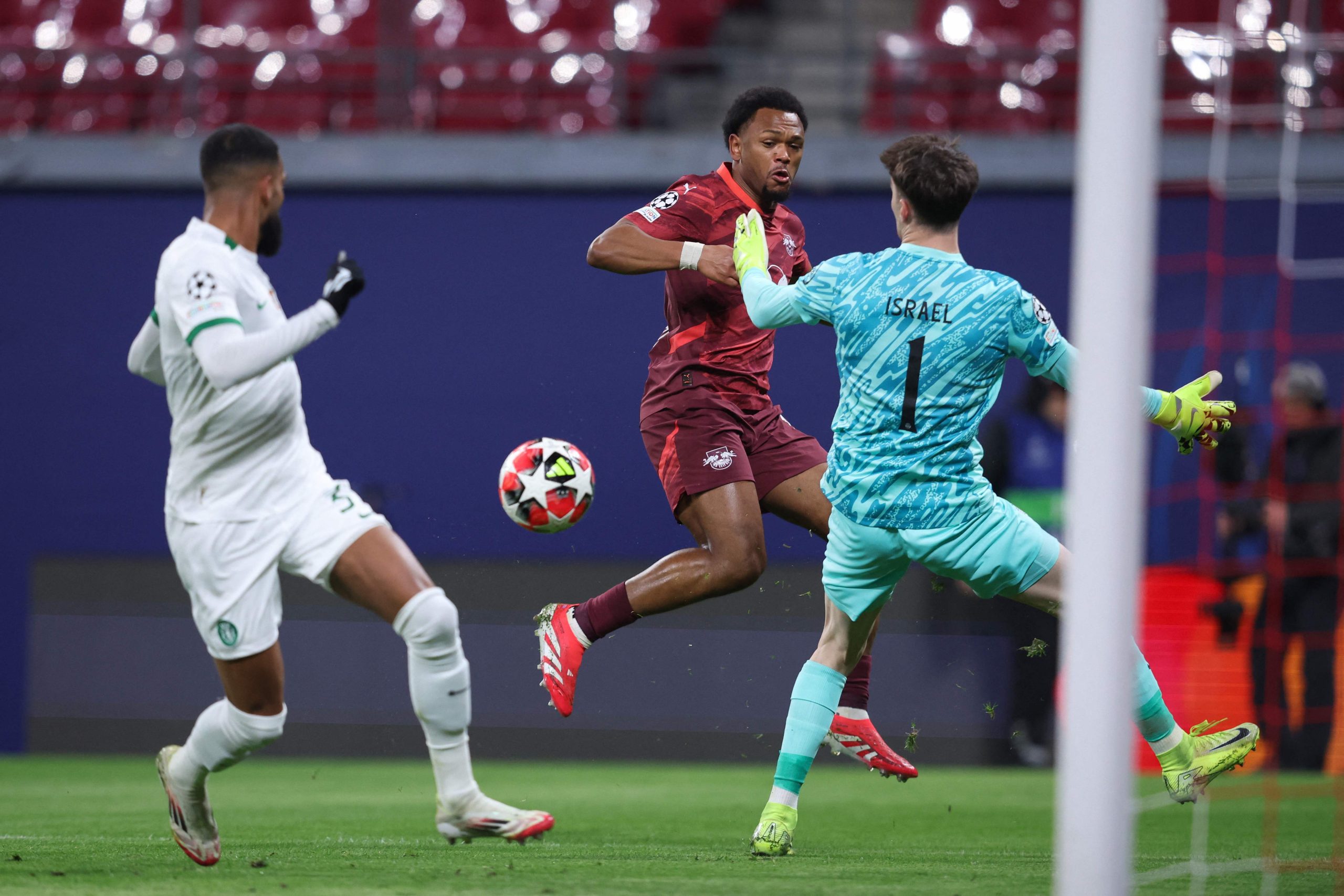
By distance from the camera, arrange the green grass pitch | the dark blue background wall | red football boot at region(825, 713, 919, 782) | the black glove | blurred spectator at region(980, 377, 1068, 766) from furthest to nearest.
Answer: the dark blue background wall, blurred spectator at region(980, 377, 1068, 766), red football boot at region(825, 713, 919, 782), the black glove, the green grass pitch

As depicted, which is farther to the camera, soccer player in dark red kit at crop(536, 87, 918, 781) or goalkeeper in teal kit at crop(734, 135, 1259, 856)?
soccer player in dark red kit at crop(536, 87, 918, 781)

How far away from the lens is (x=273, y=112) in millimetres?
9938

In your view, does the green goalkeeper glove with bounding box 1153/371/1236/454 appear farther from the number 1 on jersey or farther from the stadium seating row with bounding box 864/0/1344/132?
the stadium seating row with bounding box 864/0/1344/132

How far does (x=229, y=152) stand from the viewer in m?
4.21

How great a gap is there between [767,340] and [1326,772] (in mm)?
4764

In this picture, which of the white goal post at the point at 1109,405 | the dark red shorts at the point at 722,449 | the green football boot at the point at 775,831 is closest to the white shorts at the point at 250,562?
the dark red shorts at the point at 722,449

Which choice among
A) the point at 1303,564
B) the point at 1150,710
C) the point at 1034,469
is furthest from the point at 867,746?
the point at 1303,564

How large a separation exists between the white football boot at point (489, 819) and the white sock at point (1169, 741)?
1.83 m

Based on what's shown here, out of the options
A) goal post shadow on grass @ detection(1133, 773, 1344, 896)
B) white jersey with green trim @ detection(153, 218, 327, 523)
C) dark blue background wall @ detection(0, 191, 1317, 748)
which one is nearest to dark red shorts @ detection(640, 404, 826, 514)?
white jersey with green trim @ detection(153, 218, 327, 523)

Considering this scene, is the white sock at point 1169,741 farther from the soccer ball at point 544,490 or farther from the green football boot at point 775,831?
the soccer ball at point 544,490

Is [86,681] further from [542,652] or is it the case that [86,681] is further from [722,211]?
[722,211]

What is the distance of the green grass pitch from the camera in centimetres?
381

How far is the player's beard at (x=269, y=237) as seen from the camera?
430 cm

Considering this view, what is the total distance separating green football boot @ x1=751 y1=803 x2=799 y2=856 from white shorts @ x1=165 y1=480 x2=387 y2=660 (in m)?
1.46
